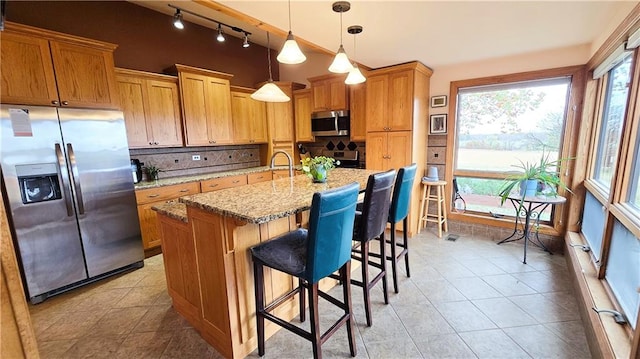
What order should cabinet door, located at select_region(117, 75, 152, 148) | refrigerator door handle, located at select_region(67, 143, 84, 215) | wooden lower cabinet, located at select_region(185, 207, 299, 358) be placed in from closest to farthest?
wooden lower cabinet, located at select_region(185, 207, 299, 358), refrigerator door handle, located at select_region(67, 143, 84, 215), cabinet door, located at select_region(117, 75, 152, 148)

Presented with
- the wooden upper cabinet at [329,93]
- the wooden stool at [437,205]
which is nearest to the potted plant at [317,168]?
the wooden stool at [437,205]

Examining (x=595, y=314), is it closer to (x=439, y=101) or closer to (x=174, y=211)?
(x=439, y=101)

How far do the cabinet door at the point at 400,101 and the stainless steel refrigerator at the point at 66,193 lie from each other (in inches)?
125

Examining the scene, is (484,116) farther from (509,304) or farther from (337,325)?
(337,325)

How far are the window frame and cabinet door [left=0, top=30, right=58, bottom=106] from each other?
4.45m

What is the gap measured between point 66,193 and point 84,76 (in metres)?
1.13

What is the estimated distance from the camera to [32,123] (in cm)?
223

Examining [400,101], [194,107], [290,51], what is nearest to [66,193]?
[194,107]

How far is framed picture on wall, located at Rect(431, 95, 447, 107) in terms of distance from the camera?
12.3 feet

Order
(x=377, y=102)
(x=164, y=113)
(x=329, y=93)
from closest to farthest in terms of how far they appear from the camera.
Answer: (x=164, y=113)
(x=377, y=102)
(x=329, y=93)

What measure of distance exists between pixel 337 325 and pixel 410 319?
77 cm

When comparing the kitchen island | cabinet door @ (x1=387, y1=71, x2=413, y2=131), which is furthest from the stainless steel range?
the kitchen island

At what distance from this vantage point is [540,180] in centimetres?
305

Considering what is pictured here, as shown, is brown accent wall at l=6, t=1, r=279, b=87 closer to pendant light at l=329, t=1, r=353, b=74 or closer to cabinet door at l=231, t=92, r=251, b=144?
cabinet door at l=231, t=92, r=251, b=144
